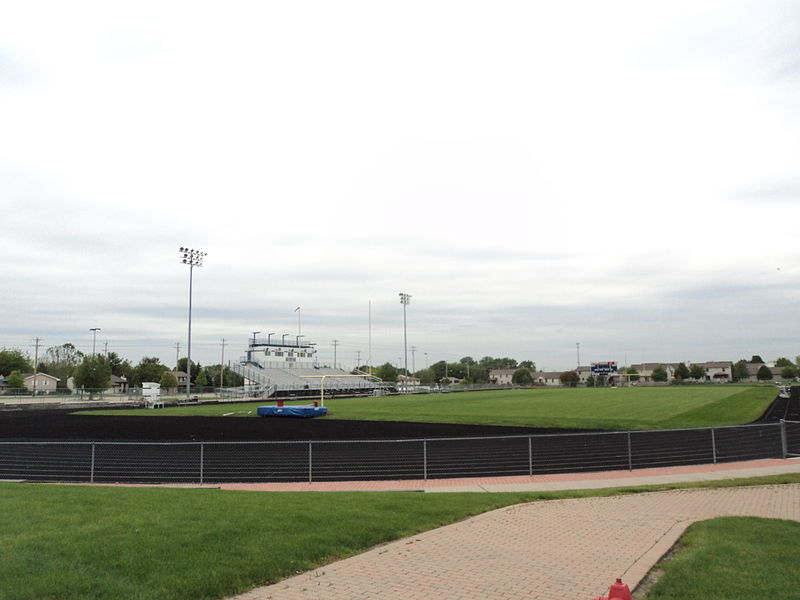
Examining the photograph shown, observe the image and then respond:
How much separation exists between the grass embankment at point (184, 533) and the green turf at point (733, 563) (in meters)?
0.32

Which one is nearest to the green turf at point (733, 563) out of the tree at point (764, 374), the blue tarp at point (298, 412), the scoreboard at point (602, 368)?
the blue tarp at point (298, 412)

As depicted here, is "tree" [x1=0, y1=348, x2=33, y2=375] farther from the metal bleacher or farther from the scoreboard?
the scoreboard

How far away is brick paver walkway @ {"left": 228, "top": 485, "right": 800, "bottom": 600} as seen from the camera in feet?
23.2

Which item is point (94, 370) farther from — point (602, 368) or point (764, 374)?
point (764, 374)

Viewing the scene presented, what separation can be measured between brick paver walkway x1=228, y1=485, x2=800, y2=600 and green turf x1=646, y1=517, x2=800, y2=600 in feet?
1.26

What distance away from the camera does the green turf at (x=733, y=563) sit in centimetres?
669

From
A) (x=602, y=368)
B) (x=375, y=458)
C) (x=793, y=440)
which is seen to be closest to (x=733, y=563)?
(x=375, y=458)

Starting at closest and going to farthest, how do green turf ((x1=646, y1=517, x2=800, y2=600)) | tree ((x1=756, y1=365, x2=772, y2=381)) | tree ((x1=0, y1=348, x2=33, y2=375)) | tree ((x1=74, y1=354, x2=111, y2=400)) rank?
green turf ((x1=646, y1=517, x2=800, y2=600)), tree ((x1=74, y1=354, x2=111, y2=400)), tree ((x1=0, y1=348, x2=33, y2=375)), tree ((x1=756, y1=365, x2=772, y2=381))

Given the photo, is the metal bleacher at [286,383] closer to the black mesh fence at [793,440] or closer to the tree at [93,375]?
the tree at [93,375]

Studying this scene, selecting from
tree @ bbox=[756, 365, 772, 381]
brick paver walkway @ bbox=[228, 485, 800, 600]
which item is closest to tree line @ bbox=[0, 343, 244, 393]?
brick paver walkway @ bbox=[228, 485, 800, 600]

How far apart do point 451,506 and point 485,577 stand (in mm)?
4334

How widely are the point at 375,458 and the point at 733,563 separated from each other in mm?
14639

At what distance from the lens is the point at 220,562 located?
7672 millimetres

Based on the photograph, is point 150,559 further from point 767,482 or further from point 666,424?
point 666,424
